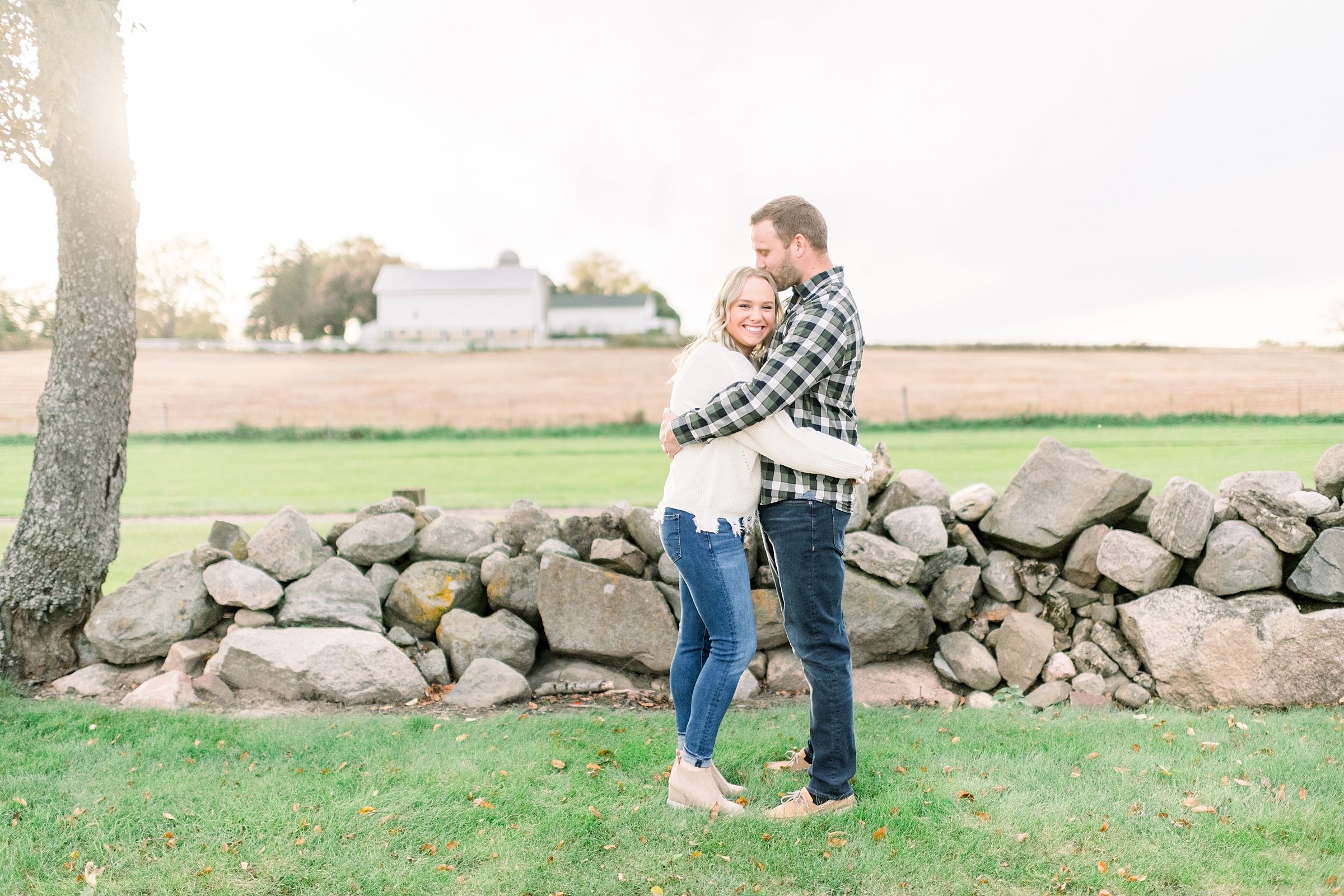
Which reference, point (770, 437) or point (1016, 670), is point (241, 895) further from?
point (1016, 670)

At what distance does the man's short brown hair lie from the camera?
362 cm

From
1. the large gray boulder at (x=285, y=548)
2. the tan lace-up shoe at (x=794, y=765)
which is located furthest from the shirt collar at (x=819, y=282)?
the large gray boulder at (x=285, y=548)

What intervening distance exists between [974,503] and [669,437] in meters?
3.34

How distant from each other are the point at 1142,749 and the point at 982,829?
1.40 metres

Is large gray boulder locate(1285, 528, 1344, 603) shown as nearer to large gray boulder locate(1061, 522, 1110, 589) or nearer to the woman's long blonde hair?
large gray boulder locate(1061, 522, 1110, 589)

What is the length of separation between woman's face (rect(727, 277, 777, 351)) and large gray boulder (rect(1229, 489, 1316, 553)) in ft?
13.4

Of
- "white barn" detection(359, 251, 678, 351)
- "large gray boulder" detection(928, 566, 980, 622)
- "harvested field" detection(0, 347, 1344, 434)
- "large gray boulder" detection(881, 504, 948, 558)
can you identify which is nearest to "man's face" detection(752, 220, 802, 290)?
"large gray boulder" detection(881, 504, 948, 558)

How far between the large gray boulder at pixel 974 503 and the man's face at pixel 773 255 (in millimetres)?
3061

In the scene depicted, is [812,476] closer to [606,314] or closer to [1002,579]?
[1002,579]

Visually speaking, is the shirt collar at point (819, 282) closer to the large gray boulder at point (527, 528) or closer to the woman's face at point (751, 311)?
the woman's face at point (751, 311)

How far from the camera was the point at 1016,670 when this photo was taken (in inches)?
223

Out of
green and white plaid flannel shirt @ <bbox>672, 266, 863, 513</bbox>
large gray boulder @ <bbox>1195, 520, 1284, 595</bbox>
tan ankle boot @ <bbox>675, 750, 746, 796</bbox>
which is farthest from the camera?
large gray boulder @ <bbox>1195, 520, 1284, 595</bbox>

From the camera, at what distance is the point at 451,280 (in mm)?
70500

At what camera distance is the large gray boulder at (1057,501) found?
Result: 571 cm
